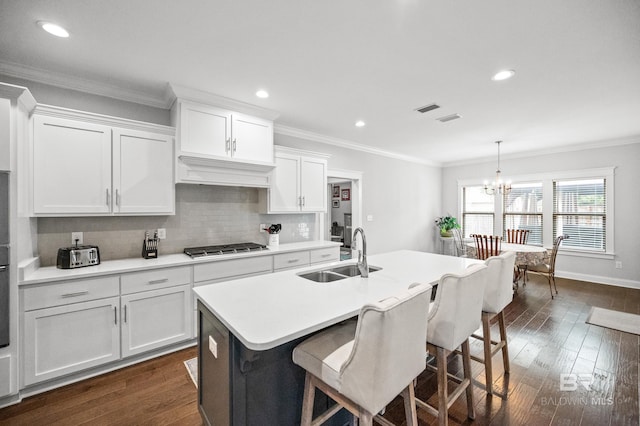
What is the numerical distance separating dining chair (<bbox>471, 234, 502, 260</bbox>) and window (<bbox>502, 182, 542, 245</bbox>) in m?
1.92

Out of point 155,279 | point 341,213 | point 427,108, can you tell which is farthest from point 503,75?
point 341,213

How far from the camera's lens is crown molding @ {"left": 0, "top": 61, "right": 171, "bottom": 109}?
239 cm

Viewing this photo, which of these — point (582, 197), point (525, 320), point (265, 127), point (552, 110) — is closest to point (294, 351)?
point (265, 127)

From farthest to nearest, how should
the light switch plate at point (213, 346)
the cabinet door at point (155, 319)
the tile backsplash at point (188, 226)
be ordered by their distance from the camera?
the tile backsplash at point (188, 226) → the cabinet door at point (155, 319) → the light switch plate at point (213, 346)

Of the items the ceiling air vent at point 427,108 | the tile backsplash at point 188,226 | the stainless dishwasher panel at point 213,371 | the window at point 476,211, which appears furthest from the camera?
the window at point 476,211

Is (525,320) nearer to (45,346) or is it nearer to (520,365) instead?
(520,365)

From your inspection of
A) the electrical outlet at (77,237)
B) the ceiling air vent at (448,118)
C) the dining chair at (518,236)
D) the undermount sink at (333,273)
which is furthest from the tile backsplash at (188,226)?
the dining chair at (518,236)

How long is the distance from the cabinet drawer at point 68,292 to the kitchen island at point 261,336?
1168mm

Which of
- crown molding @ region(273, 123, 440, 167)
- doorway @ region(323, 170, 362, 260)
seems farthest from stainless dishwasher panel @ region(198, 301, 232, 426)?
doorway @ region(323, 170, 362, 260)

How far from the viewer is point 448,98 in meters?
3.13

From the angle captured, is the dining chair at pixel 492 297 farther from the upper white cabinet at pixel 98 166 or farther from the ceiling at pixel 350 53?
the upper white cabinet at pixel 98 166

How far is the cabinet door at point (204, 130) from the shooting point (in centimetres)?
288

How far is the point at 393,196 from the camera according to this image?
19.5 feet

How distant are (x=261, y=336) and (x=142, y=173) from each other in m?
2.37
